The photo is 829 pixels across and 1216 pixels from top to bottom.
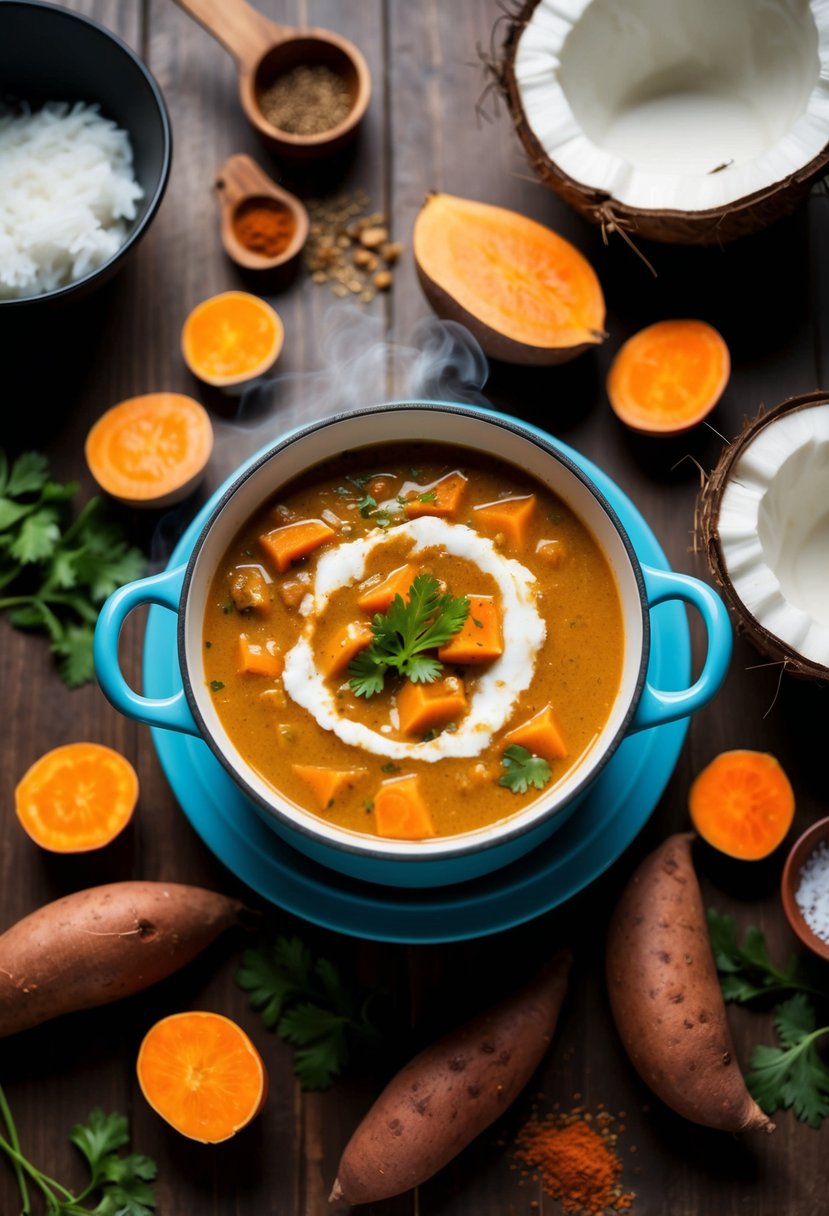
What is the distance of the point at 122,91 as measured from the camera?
9.89 feet

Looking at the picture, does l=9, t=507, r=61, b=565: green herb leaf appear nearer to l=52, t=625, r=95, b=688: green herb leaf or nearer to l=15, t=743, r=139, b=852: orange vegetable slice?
l=52, t=625, r=95, b=688: green herb leaf

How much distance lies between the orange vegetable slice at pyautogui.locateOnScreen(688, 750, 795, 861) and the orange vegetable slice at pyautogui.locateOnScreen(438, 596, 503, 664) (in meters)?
0.71

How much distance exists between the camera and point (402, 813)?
2.38 metres

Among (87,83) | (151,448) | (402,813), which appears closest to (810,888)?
(402,813)

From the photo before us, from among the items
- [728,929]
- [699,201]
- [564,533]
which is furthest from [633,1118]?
[699,201]

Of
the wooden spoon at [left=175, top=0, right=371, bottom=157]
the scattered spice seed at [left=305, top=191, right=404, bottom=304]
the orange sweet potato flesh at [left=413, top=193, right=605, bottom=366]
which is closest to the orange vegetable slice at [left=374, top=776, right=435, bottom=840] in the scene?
the orange sweet potato flesh at [left=413, top=193, right=605, bottom=366]

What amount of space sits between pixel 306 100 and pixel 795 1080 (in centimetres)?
265

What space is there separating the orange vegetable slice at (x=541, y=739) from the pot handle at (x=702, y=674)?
16cm

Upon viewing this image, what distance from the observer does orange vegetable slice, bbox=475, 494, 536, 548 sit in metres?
2.55

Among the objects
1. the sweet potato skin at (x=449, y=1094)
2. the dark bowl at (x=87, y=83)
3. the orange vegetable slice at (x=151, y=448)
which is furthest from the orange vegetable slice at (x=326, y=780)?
the dark bowl at (x=87, y=83)

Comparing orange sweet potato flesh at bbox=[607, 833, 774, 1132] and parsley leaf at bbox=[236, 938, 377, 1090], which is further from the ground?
orange sweet potato flesh at bbox=[607, 833, 774, 1132]

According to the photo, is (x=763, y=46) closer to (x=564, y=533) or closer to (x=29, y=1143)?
(x=564, y=533)

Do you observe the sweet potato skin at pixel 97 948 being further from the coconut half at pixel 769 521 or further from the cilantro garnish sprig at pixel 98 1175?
the coconut half at pixel 769 521

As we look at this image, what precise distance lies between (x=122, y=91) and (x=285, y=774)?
5.83 feet
